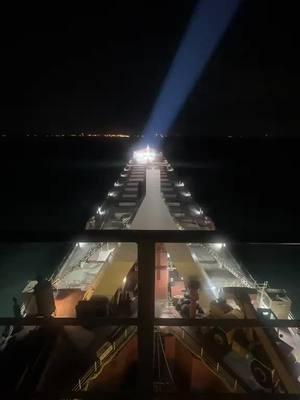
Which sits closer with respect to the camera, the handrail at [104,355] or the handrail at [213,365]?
the handrail at [104,355]

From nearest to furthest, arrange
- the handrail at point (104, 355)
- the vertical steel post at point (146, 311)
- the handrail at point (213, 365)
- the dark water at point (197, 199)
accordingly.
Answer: the vertical steel post at point (146, 311) < the handrail at point (104, 355) < the handrail at point (213, 365) < the dark water at point (197, 199)

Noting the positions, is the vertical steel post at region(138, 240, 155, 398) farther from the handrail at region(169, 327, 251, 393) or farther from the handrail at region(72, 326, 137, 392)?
the handrail at region(169, 327, 251, 393)

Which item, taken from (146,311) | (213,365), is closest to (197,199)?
(213,365)

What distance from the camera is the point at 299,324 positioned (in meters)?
2.03

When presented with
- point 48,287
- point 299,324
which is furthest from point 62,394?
point 48,287

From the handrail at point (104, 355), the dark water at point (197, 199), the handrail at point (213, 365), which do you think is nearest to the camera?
the handrail at point (104, 355)

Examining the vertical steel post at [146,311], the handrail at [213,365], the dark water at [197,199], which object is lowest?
the handrail at [213,365]

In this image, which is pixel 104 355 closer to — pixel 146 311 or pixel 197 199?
pixel 146 311

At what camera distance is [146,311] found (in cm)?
206

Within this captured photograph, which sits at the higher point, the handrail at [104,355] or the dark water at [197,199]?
the dark water at [197,199]

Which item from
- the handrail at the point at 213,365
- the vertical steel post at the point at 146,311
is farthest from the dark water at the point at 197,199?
the handrail at the point at 213,365

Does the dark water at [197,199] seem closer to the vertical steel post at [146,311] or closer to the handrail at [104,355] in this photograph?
the vertical steel post at [146,311]

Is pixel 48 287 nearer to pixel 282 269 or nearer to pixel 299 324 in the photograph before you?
pixel 299 324

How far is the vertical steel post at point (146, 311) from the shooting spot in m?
1.96
